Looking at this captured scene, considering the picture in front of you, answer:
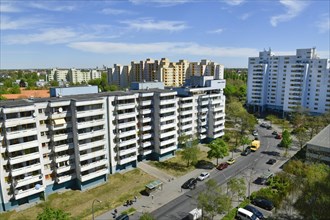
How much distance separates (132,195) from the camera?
49.7 meters

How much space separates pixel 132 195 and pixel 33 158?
19561 mm

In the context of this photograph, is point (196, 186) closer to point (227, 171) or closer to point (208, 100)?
point (227, 171)

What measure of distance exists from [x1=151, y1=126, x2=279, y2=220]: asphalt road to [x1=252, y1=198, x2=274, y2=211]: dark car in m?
9.44

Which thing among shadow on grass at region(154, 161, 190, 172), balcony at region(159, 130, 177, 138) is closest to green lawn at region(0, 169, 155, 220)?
shadow on grass at region(154, 161, 190, 172)

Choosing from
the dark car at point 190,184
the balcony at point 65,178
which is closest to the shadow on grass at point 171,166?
the dark car at point 190,184

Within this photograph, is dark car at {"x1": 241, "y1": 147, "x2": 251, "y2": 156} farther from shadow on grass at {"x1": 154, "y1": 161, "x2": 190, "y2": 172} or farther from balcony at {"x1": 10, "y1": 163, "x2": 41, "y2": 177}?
balcony at {"x1": 10, "y1": 163, "x2": 41, "y2": 177}

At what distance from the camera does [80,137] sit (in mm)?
48562

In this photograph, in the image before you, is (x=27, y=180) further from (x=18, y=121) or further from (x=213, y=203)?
(x=213, y=203)

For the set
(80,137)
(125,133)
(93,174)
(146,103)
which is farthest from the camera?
(146,103)

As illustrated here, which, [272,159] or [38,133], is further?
[272,159]

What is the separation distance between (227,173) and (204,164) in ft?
22.9

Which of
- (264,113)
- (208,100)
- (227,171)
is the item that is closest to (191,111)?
(208,100)

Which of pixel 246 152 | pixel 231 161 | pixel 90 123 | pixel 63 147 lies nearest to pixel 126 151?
pixel 90 123

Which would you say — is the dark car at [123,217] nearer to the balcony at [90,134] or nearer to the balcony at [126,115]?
the balcony at [90,134]
